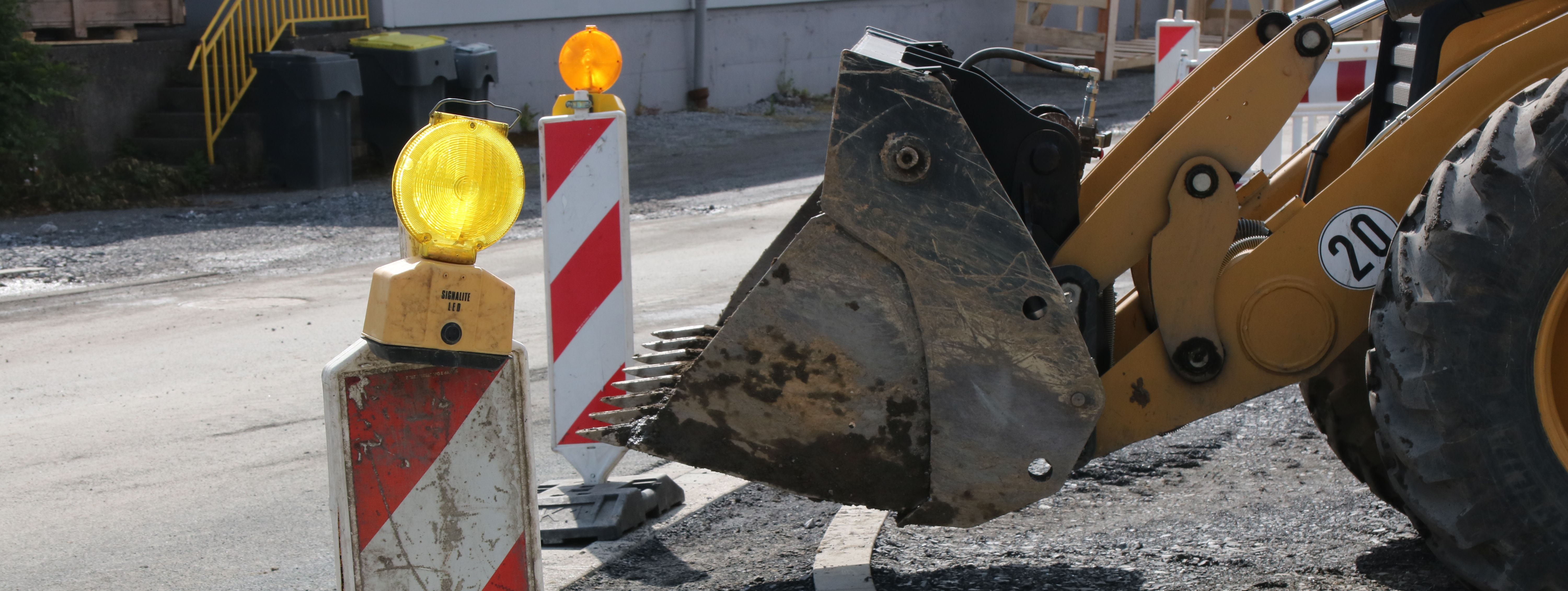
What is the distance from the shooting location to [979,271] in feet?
9.37

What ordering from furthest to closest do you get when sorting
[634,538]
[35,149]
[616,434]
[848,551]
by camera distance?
[35,149] < [634,538] < [848,551] < [616,434]

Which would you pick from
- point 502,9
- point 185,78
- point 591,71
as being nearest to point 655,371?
point 591,71

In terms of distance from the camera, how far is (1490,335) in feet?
9.02

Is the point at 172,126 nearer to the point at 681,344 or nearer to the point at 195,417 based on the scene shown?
the point at 195,417

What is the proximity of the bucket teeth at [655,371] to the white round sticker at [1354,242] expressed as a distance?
57.6 inches

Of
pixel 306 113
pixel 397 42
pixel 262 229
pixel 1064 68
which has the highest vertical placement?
pixel 1064 68

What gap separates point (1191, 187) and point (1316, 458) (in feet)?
5.97

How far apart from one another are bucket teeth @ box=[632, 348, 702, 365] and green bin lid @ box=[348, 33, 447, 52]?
11.5 metres

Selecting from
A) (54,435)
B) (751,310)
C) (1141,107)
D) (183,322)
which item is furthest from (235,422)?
(1141,107)

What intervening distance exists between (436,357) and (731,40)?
1876cm

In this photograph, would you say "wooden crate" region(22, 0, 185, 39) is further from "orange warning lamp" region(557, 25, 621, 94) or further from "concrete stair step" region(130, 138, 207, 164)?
"orange warning lamp" region(557, 25, 621, 94)

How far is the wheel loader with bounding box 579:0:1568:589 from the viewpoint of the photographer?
9.05 feet

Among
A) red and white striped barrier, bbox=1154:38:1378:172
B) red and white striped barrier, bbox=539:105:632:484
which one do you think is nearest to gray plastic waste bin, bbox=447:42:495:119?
red and white striped barrier, bbox=1154:38:1378:172

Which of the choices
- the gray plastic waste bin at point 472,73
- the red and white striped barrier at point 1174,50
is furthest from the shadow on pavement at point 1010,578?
the gray plastic waste bin at point 472,73
